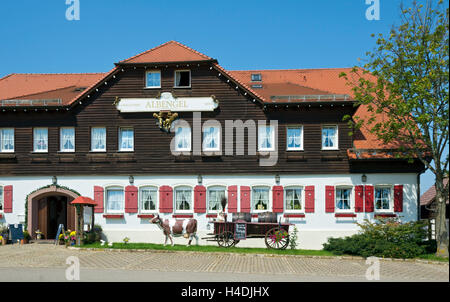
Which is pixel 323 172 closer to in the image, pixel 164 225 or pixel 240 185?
pixel 240 185

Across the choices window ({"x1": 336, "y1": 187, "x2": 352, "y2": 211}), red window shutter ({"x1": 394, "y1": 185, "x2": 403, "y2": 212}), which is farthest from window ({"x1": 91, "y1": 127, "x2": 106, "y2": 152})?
red window shutter ({"x1": 394, "y1": 185, "x2": 403, "y2": 212})

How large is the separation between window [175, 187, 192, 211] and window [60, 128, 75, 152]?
5729 millimetres

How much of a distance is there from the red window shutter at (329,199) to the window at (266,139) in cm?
324

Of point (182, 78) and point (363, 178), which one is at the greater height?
point (182, 78)

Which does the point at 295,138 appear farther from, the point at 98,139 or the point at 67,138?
the point at 67,138

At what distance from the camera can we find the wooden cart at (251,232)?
2052 cm

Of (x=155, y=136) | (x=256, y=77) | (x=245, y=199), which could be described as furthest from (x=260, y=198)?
(x=256, y=77)

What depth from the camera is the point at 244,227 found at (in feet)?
67.2

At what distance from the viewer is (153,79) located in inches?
955

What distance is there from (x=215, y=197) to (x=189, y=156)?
7.58ft

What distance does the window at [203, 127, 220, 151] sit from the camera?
78.1 ft

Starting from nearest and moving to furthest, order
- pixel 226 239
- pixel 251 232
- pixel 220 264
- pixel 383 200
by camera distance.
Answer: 1. pixel 220 264
2. pixel 251 232
3. pixel 226 239
4. pixel 383 200

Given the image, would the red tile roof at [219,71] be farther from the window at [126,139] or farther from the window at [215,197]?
the window at [215,197]
